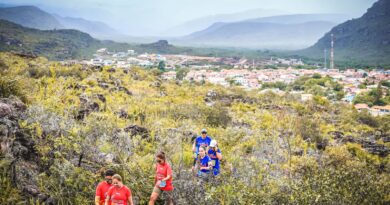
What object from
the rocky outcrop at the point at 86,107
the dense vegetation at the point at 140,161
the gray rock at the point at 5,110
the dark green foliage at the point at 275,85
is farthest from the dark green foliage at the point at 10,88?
the dark green foliage at the point at 275,85

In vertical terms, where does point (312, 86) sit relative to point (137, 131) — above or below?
below

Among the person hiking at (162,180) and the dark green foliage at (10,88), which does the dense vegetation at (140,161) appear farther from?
the person hiking at (162,180)

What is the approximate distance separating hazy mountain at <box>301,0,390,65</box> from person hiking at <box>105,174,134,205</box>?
110895 mm

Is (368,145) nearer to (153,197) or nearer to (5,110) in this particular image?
(153,197)

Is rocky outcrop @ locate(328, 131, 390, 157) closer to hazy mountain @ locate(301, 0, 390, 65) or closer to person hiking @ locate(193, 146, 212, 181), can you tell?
person hiking @ locate(193, 146, 212, 181)

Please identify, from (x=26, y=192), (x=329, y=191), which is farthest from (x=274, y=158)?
(x=26, y=192)

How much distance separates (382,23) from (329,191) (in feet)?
468

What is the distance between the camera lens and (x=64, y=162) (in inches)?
231

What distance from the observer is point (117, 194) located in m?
4.76

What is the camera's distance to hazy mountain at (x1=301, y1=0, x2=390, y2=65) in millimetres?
113875

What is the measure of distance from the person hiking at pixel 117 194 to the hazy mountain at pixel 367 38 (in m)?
111

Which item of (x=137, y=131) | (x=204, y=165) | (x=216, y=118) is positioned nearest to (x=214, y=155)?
(x=204, y=165)

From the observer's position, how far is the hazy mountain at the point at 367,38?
114m

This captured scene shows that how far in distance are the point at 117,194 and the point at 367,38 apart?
471 ft
